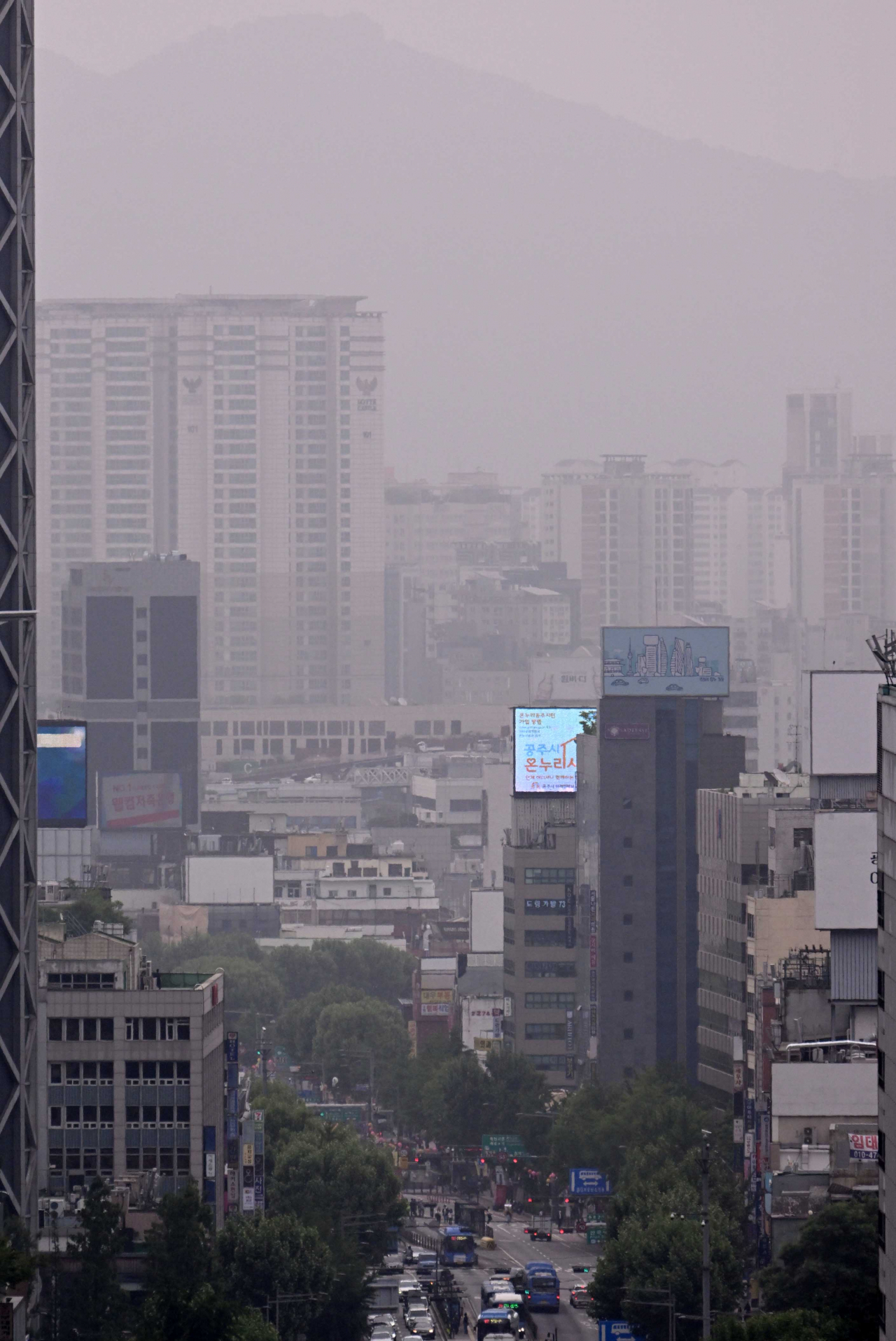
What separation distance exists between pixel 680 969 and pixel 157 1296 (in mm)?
77464

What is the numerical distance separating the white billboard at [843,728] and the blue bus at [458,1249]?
26.3m

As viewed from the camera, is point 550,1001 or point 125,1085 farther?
point 550,1001

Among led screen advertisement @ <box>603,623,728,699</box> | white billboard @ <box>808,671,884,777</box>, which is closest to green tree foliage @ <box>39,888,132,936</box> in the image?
white billboard @ <box>808,671,884,777</box>

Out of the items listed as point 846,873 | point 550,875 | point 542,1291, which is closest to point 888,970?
point 846,873

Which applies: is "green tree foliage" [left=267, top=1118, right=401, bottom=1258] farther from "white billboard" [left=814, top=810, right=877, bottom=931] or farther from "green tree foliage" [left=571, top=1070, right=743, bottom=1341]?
"white billboard" [left=814, top=810, right=877, bottom=931]

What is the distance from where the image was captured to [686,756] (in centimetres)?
14625

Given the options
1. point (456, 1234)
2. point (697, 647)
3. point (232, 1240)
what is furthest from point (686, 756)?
point (232, 1240)

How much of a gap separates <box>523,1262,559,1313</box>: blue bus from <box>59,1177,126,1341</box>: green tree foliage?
26424 millimetres

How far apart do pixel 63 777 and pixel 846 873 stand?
113ft

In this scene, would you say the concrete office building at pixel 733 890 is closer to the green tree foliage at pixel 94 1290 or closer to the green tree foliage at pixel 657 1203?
the green tree foliage at pixel 657 1203

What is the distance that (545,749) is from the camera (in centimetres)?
15962

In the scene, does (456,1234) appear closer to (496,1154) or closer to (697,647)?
(496,1154)

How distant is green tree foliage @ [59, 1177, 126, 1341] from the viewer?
7506 centimetres

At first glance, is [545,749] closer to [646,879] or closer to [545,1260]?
[646,879]
